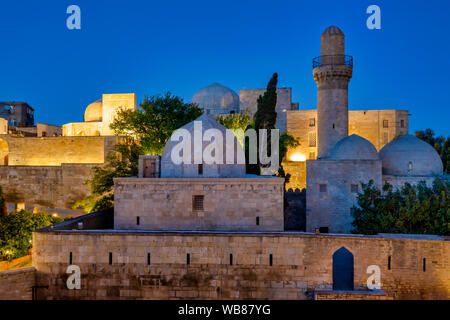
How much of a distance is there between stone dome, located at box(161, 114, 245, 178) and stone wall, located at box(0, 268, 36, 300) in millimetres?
5982

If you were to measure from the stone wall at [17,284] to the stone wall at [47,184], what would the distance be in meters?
14.8

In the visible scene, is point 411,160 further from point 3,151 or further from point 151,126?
point 3,151

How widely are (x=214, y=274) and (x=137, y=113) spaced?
1675 cm

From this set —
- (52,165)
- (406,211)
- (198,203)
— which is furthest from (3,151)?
(406,211)

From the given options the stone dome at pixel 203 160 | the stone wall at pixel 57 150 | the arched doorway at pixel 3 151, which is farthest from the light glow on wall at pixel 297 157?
the arched doorway at pixel 3 151

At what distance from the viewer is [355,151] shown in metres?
21.0

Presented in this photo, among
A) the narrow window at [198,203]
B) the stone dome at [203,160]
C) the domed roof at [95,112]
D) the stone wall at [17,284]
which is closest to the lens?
the stone wall at [17,284]

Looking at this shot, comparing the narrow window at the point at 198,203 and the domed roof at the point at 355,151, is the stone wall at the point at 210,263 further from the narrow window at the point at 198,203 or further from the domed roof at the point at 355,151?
the domed roof at the point at 355,151

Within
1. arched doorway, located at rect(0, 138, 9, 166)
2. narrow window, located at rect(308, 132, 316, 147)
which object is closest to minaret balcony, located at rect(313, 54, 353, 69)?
narrow window, located at rect(308, 132, 316, 147)

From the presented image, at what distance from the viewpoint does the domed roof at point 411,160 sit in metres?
20.1

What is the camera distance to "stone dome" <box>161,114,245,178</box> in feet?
51.4

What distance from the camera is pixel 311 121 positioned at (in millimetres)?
39000

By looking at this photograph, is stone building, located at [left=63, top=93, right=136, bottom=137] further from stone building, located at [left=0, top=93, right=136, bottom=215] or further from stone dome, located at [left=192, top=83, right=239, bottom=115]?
stone dome, located at [left=192, top=83, right=239, bottom=115]
